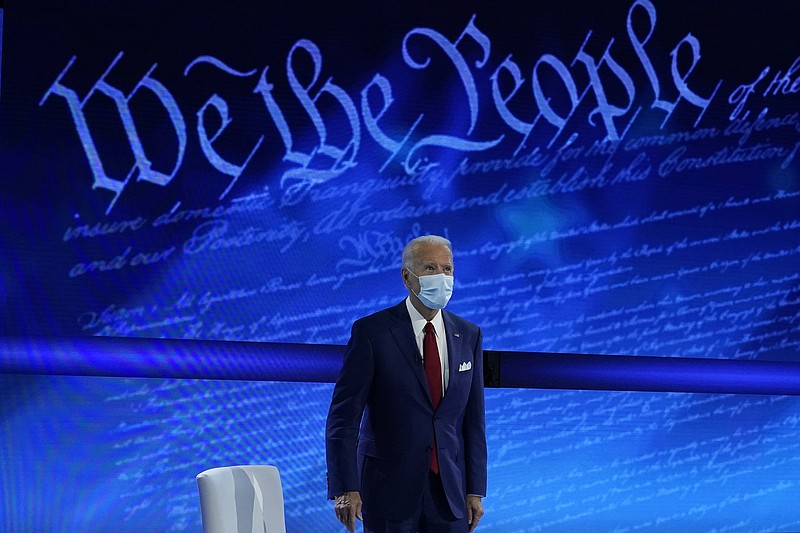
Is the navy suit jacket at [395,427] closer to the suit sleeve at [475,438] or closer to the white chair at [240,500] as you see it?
the suit sleeve at [475,438]

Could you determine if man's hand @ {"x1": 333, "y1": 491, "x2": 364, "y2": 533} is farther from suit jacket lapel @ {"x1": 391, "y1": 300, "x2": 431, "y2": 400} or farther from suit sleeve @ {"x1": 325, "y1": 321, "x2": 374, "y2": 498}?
suit jacket lapel @ {"x1": 391, "y1": 300, "x2": 431, "y2": 400}

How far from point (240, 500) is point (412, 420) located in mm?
595

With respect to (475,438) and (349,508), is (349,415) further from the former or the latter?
(475,438)

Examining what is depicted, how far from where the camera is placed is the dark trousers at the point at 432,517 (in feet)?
10.0

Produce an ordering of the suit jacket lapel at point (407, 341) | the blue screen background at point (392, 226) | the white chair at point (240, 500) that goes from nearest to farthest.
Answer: the white chair at point (240, 500)
the suit jacket lapel at point (407, 341)
the blue screen background at point (392, 226)

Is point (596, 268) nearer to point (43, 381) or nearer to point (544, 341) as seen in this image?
point (544, 341)

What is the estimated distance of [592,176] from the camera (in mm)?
5191

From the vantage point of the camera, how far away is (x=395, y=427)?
3092 millimetres

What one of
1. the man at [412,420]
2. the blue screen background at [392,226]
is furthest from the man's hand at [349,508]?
the blue screen background at [392,226]

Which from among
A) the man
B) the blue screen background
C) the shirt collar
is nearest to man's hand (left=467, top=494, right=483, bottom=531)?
the man

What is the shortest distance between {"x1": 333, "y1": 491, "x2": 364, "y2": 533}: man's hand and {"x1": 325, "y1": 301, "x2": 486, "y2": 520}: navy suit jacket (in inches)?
0.9

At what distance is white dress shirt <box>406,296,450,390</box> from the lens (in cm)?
317

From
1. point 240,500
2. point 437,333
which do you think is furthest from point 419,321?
point 240,500

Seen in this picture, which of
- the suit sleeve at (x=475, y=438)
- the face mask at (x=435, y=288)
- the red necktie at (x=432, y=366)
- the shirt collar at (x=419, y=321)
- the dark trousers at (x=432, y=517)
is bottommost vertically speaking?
the dark trousers at (x=432, y=517)
